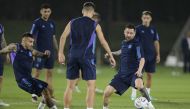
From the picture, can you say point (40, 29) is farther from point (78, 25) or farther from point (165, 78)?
point (165, 78)

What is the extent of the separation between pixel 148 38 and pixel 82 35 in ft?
15.8

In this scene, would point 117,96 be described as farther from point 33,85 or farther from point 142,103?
point 33,85

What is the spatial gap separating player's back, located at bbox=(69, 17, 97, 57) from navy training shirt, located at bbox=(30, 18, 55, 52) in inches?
151

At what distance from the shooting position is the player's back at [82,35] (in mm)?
13156

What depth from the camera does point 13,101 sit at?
16609 mm

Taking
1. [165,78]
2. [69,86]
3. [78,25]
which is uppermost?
[78,25]

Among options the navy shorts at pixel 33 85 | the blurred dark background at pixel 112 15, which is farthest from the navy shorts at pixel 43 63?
the blurred dark background at pixel 112 15

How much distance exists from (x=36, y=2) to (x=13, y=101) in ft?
75.1

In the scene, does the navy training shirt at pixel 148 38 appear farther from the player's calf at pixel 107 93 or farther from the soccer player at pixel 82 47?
the soccer player at pixel 82 47

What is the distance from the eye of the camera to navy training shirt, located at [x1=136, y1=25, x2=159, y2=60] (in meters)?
17.5

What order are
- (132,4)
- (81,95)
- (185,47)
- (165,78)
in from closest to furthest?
(81,95) < (165,78) < (185,47) < (132,4)

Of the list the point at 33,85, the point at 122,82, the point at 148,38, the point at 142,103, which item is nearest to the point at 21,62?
the point at 33,85

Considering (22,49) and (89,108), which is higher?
(22,49)

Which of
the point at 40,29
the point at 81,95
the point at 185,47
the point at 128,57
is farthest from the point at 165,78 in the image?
the point at 128,57
